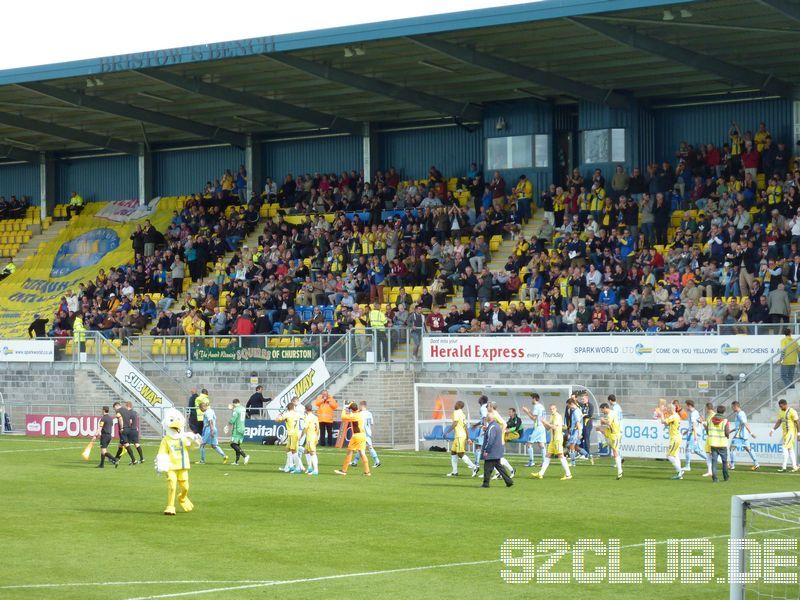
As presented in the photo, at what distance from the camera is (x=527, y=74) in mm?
40469

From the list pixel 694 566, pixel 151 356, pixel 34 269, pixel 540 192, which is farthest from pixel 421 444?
pixel 34 269

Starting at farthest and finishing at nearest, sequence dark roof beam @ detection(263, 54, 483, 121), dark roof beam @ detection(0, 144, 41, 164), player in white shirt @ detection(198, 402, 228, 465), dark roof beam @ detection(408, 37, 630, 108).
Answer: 1. dark roof beam @ detection(0, 144, 41, 164)
2. dark roof beam @ detection(263, 54, 483, 121)
3. dark roof beam @ detection(408, 37, 630, 108)
4. player in white shirt @ detection(198, 402, 228, 465)

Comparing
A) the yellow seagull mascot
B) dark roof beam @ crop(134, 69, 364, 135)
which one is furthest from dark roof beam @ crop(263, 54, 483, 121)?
the yellow seagull mascot

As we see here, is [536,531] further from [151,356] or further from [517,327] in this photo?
[151,356]

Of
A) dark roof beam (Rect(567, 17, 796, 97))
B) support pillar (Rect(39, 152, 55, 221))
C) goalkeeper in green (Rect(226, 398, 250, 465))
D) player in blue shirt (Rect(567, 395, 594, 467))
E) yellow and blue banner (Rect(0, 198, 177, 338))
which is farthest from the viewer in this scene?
support pillar (Rect(39, 152, 55, 221))

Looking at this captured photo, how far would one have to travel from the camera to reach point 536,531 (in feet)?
64.5

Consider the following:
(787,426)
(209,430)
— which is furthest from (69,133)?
(787,426)

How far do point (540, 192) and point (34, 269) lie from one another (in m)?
22.8

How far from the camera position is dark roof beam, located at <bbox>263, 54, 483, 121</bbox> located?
1606 inches

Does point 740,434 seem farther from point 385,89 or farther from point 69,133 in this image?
point 69,133

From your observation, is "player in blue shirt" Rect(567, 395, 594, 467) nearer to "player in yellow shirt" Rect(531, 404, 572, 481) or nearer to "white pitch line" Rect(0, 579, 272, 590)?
"player in yellow shirt" Rect(531, 404, 572, 481)

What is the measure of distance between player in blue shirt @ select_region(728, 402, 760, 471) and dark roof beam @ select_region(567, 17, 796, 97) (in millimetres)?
Result: 10933

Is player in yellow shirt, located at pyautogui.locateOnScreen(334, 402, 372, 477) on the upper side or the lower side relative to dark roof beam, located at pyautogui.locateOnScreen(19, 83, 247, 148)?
lower

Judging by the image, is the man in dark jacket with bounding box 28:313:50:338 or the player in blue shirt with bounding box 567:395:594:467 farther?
the man in dark jacket with bounding box 28:313:50:338
